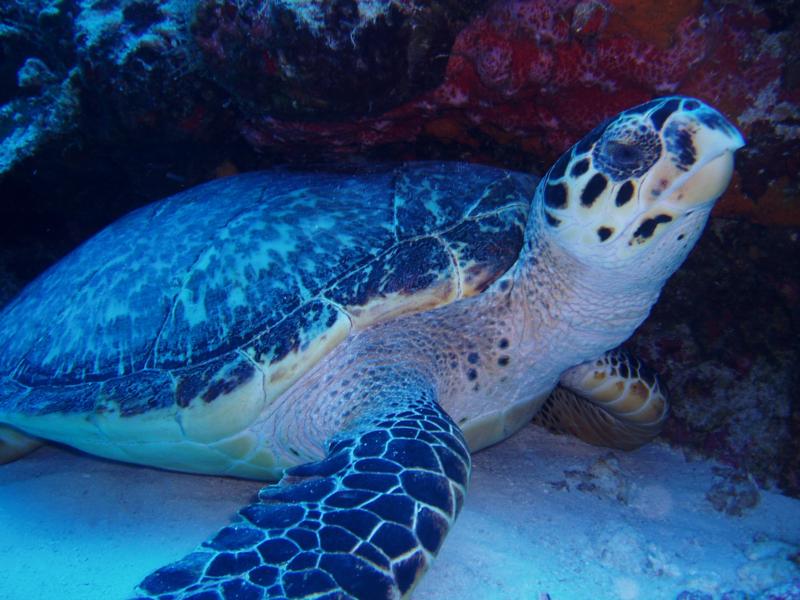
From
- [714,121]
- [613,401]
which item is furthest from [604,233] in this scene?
[613,401]

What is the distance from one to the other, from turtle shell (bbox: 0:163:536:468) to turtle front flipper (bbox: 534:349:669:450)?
2.78ft

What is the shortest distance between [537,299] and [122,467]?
8.64 feet

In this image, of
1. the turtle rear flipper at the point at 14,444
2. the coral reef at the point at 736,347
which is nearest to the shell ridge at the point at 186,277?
the turtle rear flipper at the point at 14,444

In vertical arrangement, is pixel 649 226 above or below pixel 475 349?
above

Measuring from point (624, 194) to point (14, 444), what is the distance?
3.66 meters

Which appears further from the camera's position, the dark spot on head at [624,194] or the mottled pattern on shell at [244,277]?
the mottled pattern on shell at [244,277]

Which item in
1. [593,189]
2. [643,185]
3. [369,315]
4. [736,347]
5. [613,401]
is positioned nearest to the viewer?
[643,185]

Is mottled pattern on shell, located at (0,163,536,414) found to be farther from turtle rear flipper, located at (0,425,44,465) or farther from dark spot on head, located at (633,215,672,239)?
dark spot on head, located at (633,215,672,239)

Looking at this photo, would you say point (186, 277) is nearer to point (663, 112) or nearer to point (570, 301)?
point (570, 301)

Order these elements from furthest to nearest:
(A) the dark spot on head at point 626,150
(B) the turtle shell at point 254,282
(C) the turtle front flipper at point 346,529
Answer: (B) the turtle shell at point 254,282, (A) the dark spot on head at point 626,150, (C) the turtle front flipper at point 346,529

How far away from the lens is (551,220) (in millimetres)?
2133

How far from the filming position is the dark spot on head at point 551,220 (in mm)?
2104

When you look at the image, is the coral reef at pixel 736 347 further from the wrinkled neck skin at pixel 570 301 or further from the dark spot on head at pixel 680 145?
the dark spot on head at pixel 680 145

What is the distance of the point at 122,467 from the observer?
2957 millimetres
